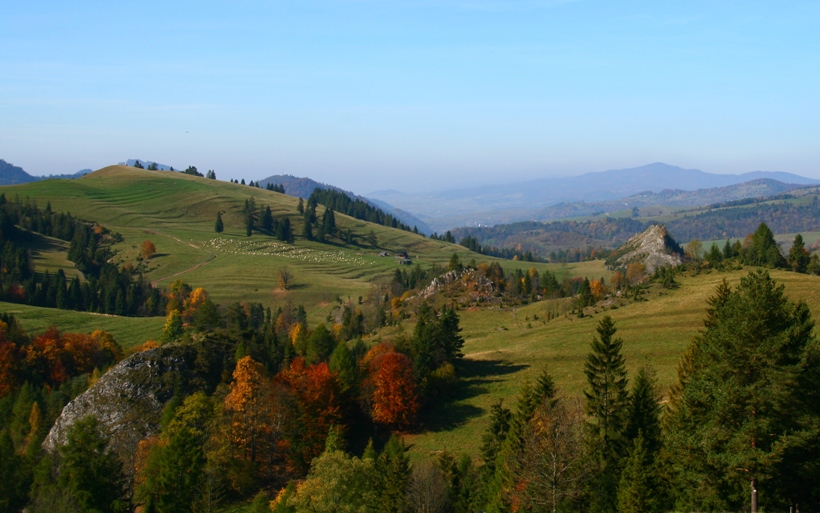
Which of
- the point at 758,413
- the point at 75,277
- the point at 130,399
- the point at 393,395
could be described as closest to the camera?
the point at 758,413

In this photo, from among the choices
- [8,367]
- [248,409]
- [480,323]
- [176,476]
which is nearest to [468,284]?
[480,323]

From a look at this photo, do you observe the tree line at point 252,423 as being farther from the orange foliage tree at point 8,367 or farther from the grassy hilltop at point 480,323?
the orange foliage tree at point 8,367

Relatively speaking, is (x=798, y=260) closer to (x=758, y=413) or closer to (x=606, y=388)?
(x=606, y=388)

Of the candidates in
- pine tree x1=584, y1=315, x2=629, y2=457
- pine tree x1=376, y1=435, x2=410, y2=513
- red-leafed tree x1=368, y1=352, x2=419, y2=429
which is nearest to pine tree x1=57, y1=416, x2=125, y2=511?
red-leafed tree x1=368, y1=352, x2=419, y2=429

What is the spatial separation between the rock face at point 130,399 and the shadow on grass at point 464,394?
1038 inches

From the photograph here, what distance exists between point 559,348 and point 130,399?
4514 centimetres

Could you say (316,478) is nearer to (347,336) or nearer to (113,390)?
(113,390)

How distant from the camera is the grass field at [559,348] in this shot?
2157 inches

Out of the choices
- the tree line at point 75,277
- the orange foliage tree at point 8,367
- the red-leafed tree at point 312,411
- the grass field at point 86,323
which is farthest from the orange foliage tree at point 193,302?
the red-leafed tree at point 312,411

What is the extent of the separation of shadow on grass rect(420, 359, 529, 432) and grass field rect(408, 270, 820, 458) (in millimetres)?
100

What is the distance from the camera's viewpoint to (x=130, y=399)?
204ft

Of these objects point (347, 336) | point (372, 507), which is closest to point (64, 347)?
point (347, 336)

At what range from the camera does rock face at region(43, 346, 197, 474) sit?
60750 mm

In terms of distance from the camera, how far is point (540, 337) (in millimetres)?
75812
